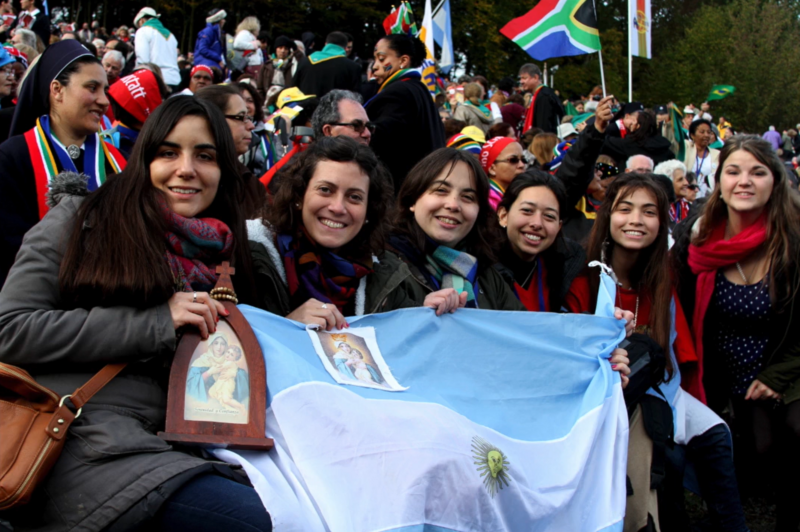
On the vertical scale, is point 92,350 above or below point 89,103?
below

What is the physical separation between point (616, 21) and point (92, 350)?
44966 millimetres

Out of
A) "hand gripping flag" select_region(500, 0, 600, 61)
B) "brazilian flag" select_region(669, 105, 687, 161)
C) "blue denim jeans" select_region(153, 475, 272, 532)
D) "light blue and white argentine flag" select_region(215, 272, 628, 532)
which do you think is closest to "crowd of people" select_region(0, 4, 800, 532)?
"blue denim jeans" select_region(153, 475, 272, 532)

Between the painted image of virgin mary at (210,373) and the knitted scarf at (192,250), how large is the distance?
0.80 ft

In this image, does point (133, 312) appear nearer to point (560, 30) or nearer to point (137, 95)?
point (137, 95)

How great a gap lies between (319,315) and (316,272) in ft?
0.89

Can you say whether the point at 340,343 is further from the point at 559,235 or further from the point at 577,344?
the point at 559,235

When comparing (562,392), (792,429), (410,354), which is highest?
(410,354)

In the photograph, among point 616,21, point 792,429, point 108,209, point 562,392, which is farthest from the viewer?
point 616,21

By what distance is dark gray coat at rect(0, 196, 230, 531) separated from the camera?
2.21m

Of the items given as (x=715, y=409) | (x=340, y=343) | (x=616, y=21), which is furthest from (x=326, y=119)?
(x=616, y=21)

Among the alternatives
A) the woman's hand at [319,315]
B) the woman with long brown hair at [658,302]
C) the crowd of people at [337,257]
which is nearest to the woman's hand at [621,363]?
the crowd of people at [337,257]

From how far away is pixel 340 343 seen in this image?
3072 mm

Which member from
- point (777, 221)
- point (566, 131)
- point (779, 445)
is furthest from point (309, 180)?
point (566, 131)

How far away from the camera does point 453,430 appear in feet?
8.77
